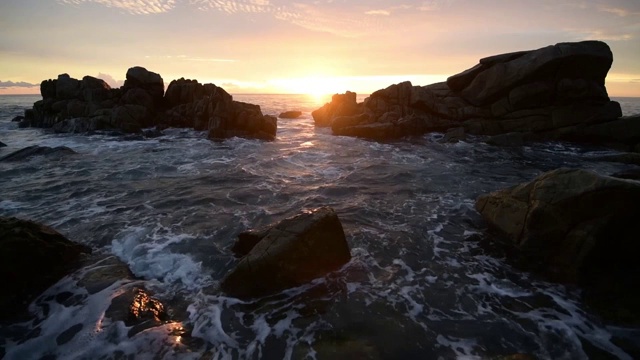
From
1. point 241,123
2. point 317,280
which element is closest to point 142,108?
point 241,123

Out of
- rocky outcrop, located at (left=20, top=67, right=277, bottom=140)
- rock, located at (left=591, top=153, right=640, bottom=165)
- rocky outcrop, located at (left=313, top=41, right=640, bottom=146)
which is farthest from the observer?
rocky outcrop, located at (left=20, top=67, right=277, bottom=140)

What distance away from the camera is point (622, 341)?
5.97 metres

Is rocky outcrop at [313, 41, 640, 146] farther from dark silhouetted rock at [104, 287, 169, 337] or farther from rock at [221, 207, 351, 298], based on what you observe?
dark silhouetted rock at [104, 287, 169, 337]

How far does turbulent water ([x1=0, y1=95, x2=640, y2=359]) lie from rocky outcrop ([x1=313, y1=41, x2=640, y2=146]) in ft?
37.6

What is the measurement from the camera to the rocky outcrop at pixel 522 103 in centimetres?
2902

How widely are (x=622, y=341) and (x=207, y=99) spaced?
40024 millimetres

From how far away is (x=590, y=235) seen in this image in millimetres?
7758

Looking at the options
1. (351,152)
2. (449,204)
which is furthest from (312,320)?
(351,152)

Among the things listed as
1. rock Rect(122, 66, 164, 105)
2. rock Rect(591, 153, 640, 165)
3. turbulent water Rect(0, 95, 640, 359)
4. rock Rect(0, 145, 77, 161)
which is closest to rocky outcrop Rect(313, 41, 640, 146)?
rock Rect(591, 153, 640, 165)

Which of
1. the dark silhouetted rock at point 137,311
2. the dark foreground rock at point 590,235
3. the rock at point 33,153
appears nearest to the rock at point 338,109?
the rock at point 33,153

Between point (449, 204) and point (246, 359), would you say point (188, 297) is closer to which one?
point (246, 359)

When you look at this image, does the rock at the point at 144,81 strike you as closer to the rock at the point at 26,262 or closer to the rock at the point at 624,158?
the rock at the point at 26,262

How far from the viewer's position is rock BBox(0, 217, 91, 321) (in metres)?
7.16

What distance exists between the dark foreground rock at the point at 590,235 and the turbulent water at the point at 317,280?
0.66 m
